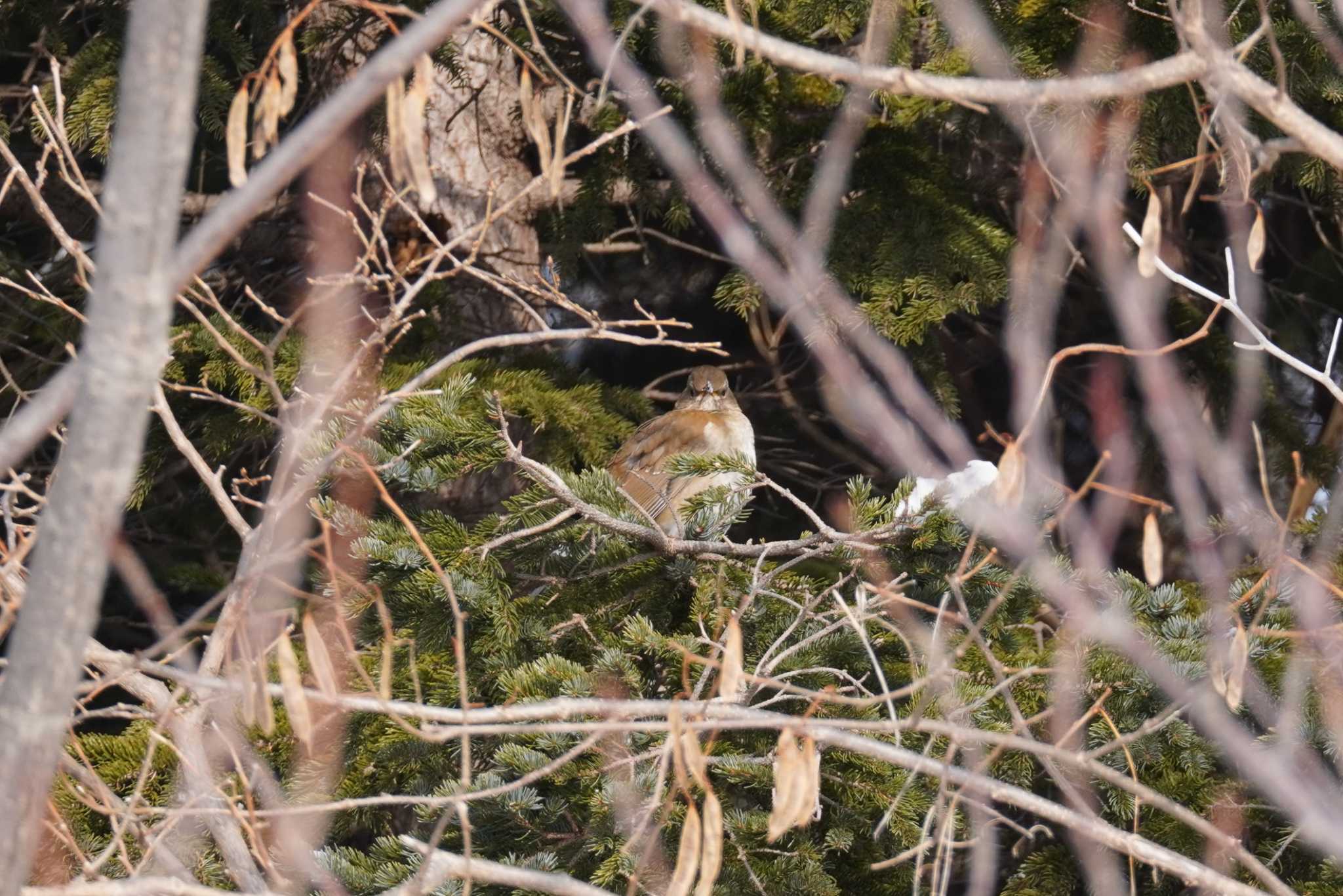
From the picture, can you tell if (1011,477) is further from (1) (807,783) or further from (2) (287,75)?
(2) (287,75)

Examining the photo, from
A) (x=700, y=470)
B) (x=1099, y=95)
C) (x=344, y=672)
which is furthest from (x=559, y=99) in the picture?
(x=1099, y=95)

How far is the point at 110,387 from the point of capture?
4.54 ft

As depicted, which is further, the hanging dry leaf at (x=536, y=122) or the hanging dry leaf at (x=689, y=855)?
the hanging dry leaf at (x=536, y=122)

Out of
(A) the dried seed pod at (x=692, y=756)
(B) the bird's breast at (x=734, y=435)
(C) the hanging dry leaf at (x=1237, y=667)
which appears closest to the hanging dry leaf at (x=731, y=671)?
(A) the dried seed pod at (x=692, y=756)

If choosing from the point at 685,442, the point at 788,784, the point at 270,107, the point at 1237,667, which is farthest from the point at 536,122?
the point at 685,442

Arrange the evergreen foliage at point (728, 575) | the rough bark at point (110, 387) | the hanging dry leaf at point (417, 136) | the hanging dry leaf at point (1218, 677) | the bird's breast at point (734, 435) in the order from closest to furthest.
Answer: the rough bark at point (110, 387)
the hanging dry leaf at point (417, 136)
the hanging dry leaf at point (1218, 677)
the evergreen foliage at point (728, 575)
the bird's breast at point (734, 435)

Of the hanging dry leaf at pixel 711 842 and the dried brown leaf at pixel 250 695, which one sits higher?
the dried brown leaf at pixel 250 695

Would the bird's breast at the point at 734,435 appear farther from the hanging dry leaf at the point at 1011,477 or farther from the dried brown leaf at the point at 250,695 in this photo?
the dried brown leaf at the point at 250,695

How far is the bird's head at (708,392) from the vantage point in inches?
215

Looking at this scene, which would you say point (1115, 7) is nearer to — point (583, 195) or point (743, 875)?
point (583, 195)

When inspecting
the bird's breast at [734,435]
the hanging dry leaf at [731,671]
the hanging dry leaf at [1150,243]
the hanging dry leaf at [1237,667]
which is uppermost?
the hanging dry leaf at [1150,243]

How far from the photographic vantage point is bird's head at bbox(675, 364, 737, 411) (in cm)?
546

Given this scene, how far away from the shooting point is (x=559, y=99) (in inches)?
204

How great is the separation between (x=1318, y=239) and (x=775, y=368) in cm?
239
